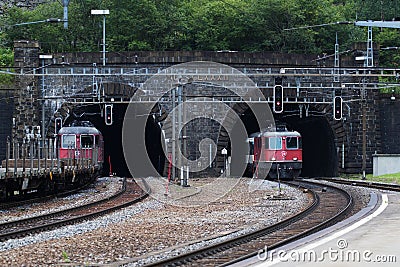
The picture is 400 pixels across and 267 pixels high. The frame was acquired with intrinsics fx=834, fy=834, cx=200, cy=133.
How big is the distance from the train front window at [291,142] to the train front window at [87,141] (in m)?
10.6

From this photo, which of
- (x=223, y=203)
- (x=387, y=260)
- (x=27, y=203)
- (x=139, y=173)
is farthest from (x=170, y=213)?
(x=139, y=173)

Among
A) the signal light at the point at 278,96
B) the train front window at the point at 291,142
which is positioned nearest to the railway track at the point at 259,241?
the signal light at the point at 278,96

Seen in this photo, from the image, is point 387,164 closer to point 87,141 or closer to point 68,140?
point 87,141

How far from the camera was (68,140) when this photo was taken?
1722 inches

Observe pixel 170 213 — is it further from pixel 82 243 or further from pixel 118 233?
pixel 82 243

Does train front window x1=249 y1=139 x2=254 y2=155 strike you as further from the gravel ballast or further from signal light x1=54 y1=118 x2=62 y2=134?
the gravel ballast

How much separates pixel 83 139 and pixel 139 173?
60.8ft

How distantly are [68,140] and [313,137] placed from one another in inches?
888

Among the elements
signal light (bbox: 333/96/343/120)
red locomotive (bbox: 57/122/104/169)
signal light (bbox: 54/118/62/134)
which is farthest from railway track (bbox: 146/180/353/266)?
signal light (bbox: 54/118/62/134)

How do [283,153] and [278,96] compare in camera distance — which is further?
[283,153]

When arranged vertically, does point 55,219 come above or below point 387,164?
below

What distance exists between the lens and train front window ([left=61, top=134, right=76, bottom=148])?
4353cm

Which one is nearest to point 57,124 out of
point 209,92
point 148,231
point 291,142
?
point 209,92

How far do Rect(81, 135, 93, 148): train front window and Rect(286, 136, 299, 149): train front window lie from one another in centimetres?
1061
